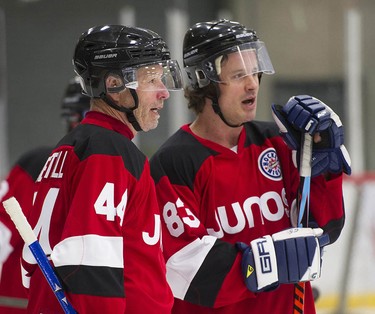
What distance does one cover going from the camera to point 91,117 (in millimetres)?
1808

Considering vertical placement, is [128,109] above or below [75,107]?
above

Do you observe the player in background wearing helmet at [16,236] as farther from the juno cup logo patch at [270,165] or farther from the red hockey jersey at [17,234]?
the juno cup logo patch at [270,165]

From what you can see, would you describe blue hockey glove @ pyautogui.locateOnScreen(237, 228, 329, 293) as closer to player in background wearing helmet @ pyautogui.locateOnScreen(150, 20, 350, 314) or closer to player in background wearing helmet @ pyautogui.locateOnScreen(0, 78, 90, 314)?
player in background wearing helmet @ pyautogui.locateOnScreen(150, 20, 350, 314)

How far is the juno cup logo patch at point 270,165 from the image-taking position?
2.16 m

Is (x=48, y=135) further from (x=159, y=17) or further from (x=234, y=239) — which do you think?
(x=234, y=239)

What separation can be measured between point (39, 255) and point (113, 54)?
1.38 ft

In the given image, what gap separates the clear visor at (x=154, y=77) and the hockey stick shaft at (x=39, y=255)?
33 centimetres

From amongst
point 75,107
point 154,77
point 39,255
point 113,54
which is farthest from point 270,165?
point 75,107

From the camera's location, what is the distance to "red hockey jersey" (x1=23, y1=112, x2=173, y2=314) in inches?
63.6

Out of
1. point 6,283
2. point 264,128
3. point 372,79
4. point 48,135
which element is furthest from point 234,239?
point 372,79

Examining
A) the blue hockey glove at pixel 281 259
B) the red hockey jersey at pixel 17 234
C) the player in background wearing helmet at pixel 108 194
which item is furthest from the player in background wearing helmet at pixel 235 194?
the red hockey jersey at pixel 17 234

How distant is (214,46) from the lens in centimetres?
215

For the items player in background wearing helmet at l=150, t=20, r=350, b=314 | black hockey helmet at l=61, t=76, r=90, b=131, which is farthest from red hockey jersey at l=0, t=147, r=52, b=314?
player in background wearing helmet at l=150, t=20, r=350, b=314

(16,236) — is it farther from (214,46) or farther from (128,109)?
(128,109)
